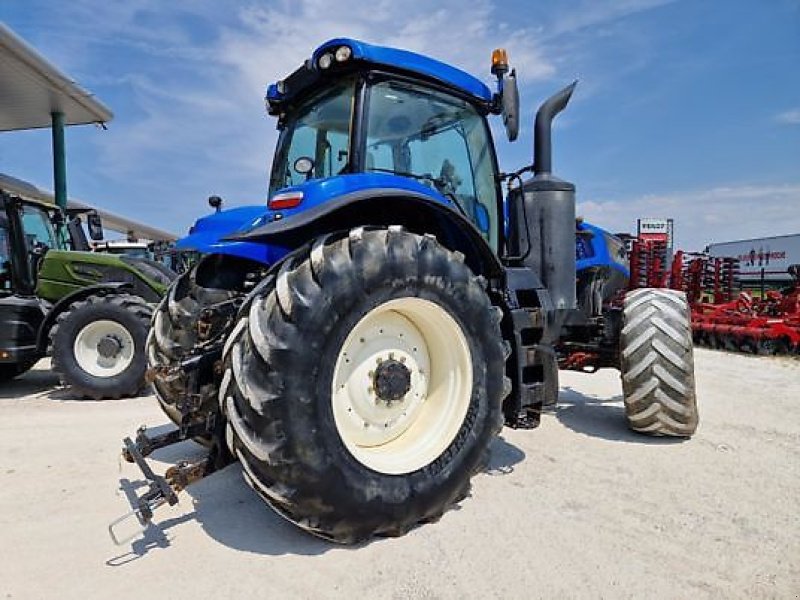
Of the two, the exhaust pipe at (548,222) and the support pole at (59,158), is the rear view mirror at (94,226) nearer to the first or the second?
the exhaust pipe at (548,222)

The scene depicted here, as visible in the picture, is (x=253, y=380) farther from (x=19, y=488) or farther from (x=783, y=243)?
(x=783, y=243)

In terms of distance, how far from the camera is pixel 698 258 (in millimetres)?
12617

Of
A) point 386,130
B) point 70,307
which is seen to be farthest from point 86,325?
point 386,130

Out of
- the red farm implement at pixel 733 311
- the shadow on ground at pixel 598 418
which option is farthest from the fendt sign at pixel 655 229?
the shadow on ground at pixel 598 418

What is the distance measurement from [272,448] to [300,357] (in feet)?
1.17

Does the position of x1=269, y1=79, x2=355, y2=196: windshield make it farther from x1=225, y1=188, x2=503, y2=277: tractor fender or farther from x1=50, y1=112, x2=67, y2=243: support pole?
x1=50, y1=112, x2=67, y2=243: support pole

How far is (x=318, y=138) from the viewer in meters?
3.55

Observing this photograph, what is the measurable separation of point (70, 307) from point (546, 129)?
17.3 ft

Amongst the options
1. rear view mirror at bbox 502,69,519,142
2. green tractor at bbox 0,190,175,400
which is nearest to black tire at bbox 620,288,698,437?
rear view mirror at bbox 502,69,519,142

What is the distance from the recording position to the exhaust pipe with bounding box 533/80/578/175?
3963mm

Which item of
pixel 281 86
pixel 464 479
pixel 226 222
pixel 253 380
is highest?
pixel 281 86

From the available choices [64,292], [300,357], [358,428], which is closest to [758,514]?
[358,428]

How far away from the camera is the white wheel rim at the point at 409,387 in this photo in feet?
8.55

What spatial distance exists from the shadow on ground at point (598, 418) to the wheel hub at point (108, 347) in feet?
15.3
